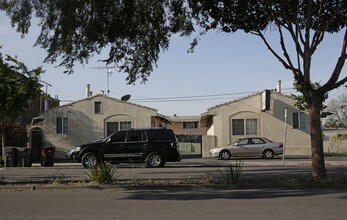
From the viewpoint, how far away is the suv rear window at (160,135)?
23109 millimetres

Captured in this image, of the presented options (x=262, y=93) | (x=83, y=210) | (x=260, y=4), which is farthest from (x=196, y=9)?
(x=262, y=93)

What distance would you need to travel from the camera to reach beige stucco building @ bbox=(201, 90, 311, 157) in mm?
35656

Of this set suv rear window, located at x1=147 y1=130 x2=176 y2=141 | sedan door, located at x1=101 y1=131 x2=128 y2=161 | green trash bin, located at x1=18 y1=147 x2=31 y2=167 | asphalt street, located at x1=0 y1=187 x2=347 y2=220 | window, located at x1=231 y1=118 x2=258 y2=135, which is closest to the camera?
asphalt street, located at x1=0 y1=187 x2=347 y2=220

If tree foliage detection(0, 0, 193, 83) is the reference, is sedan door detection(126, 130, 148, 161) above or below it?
below

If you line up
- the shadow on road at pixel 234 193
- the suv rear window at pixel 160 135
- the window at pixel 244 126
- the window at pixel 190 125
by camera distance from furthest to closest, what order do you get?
the window at pixel 190 125, the window at pixel 244 126, the suv rear window at pixel 160 135, the shadow on road at pixel 234 193

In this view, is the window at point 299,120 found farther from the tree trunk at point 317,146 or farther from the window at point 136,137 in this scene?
the tree trunk at point 317,146

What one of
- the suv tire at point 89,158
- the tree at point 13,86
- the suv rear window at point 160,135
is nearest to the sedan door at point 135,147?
the suv rear window at point 160,135

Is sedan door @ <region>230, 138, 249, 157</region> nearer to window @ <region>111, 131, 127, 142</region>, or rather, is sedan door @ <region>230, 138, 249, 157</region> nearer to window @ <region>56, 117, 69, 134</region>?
→ window @ <region>111, 131, 127, 142</region>

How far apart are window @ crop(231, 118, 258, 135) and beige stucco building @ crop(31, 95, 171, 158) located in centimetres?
592

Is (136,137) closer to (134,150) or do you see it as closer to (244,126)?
(134,150)

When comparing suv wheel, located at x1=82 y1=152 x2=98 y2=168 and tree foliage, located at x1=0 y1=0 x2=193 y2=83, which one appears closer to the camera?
tree foliage, located at x1=0 y1=0 x2=193 y2=83

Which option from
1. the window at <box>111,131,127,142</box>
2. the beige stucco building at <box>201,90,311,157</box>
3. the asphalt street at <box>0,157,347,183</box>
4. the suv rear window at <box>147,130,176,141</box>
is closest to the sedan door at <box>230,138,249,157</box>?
the beige stucco building at <box>201,90,311,157</box>

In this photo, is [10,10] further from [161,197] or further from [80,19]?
[161,197]

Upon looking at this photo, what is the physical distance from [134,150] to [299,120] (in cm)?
1712
